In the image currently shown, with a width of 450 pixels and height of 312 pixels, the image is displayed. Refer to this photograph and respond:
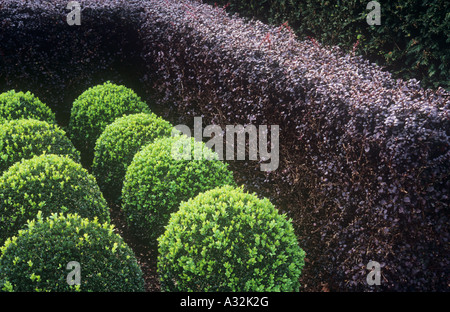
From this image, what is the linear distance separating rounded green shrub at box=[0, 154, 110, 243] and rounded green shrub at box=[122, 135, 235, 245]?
572 mm

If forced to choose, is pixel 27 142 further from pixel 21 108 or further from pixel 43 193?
pixel 21 108

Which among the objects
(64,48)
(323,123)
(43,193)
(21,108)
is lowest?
(43,193)

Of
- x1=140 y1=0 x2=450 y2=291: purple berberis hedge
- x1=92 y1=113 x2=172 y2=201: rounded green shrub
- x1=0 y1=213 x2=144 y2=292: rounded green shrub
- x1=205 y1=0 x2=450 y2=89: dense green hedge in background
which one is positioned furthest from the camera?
x1=205 y1=0 x2=450 y2=89: dense green hedge in background

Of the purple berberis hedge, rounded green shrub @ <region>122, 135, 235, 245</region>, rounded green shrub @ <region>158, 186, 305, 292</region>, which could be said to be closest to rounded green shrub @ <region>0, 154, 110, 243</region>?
rounded green shrub @ <region>122, 135, 235, 245</region>

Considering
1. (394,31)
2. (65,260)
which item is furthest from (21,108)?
(394,31)

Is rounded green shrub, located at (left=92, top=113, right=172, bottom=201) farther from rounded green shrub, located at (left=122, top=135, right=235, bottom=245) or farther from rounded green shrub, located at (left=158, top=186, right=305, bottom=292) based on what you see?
rounded green shrub, located at (left=158, top=186, right=305, bottom=292)

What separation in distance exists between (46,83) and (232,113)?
14.9 feet

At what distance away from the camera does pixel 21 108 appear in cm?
650

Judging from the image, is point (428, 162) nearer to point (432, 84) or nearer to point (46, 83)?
point (432, 84)

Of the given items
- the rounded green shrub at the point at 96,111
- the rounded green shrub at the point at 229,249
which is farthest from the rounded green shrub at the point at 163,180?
the rounded green shrub at the point at 96,111

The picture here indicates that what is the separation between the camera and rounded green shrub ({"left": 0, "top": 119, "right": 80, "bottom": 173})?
5.11 metres

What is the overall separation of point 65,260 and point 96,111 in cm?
404

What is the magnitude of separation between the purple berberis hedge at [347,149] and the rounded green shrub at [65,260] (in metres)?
2.45

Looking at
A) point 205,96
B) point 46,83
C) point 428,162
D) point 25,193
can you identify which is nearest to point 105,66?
point 46,83
